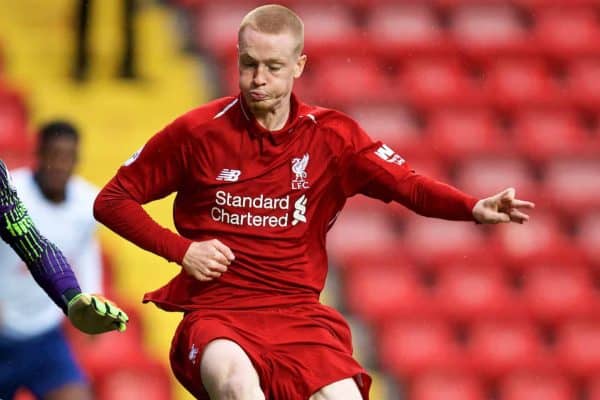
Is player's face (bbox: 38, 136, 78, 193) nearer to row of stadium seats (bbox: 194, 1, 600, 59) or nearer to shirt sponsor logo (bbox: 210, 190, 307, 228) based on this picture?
shirt sponsor logo (bbox: 210, 190, 307, 228)

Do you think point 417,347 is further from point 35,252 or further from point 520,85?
point 35,252

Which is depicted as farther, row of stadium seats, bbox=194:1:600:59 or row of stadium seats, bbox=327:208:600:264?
row of stadium seats, bbox=194:1:600:59

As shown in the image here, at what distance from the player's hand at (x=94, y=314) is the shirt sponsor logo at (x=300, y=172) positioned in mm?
944

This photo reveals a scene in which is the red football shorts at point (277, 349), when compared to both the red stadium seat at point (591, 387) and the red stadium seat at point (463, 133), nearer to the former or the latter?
the red stadium seat at point (591, 387)

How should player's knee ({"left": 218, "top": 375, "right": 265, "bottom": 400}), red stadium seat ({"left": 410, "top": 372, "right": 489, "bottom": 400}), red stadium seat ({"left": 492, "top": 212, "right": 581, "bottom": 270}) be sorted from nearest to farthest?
player's knee ({"left": 218, "top": 375, "right": 265, "bottom": 400}), red stadium seat ({"left": 410, "top": 372, "right": 489, "bottom": 400}), red stadium seat ({"left": 492, "top": 212, "right": 581, "bottom": 270})

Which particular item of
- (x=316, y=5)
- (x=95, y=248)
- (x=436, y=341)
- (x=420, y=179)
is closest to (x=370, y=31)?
(x=316, y=5)

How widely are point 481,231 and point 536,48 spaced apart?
1.52 meters

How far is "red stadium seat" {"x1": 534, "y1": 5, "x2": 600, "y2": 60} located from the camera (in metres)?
9.82

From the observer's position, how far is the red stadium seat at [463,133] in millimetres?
9086

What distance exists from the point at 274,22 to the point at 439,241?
4167 mm

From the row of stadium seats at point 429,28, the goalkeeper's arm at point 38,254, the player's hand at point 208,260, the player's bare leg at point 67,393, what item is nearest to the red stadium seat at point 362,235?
the row of stadium seats at point 429,28

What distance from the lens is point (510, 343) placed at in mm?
8375

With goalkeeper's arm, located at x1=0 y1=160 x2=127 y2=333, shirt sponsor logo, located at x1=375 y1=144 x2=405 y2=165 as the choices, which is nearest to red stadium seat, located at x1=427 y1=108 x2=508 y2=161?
shirt sponsor logo, located at x1=375 y1=144 x2=405 y2=165

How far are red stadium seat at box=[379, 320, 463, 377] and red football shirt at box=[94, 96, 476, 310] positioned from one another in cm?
331
